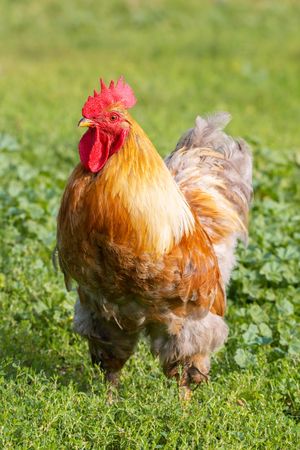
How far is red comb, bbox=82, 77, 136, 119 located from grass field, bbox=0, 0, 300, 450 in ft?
4.93

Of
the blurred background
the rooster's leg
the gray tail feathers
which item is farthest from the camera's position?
the blurred background

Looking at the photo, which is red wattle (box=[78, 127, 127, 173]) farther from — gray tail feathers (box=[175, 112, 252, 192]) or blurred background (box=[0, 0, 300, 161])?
blurred background (box=[0, 0, 300, 161])

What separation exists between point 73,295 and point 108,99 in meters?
2.00

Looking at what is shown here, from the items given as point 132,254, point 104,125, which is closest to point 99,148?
point 104,125

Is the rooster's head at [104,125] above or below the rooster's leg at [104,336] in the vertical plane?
above

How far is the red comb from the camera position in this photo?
4160mm

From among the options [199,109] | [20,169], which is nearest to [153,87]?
[199,109]

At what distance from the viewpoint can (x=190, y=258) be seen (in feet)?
14.4

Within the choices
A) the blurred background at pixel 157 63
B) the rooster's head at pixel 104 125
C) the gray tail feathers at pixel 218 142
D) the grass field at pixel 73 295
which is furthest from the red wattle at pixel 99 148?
the blurred background at pixel 157 63

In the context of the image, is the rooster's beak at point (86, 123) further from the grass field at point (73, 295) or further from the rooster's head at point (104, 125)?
the grass field at point (73, 295)

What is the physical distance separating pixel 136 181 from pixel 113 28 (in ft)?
42.9

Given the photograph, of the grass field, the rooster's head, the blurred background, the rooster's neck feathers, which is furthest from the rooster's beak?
the blurred background

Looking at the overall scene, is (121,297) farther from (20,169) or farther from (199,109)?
(199,109)

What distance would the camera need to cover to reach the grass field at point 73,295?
4.21 metres
